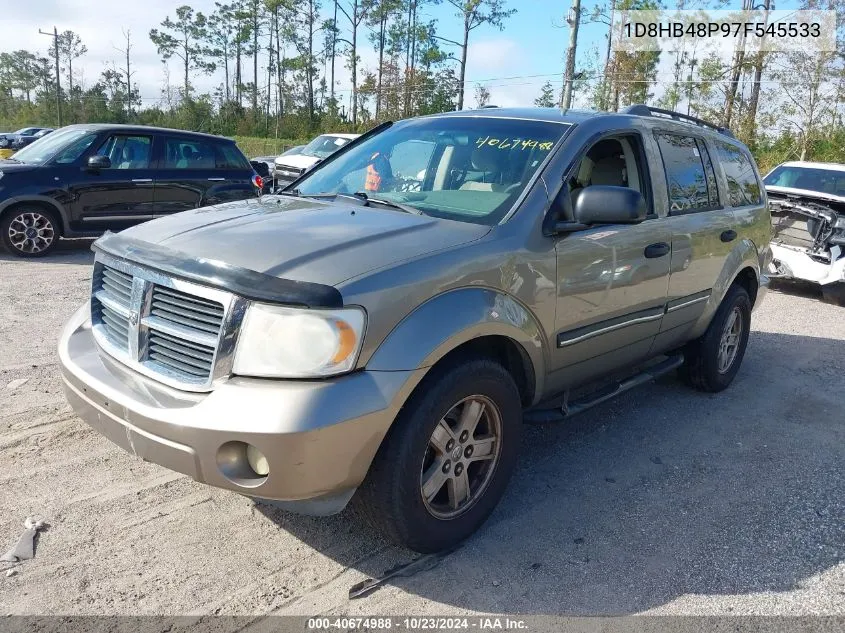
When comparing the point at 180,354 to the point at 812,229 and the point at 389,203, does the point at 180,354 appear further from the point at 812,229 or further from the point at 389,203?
the point at 812,229

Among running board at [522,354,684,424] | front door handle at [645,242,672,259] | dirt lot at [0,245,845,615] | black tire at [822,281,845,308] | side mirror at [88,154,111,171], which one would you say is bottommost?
dirt lot at [0,245,845,615]

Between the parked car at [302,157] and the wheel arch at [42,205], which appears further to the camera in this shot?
the parked car at [302,157]

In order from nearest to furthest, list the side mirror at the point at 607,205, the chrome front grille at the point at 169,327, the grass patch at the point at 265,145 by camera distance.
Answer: the chrome front grille at the point at 169,327, the side mirror at the point at 607,205, the grass patch at the point at 265,145

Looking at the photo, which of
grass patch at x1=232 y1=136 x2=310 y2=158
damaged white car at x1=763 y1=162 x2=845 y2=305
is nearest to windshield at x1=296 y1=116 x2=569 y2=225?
damaged white car at x1=763 y1=162 x2=845 y2=305

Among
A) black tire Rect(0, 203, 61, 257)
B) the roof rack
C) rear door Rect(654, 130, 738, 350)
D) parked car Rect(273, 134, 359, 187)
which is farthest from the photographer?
parked car Rect(273, 134, 359, 187)

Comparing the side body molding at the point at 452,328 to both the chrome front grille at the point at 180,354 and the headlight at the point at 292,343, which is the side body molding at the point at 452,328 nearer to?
the headlight at the point at 292,343

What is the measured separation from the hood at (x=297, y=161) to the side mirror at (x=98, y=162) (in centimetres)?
638

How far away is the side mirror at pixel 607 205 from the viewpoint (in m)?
3.21

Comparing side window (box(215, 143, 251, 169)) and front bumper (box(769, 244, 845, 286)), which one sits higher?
side window (box(215, 143, 251, 169))

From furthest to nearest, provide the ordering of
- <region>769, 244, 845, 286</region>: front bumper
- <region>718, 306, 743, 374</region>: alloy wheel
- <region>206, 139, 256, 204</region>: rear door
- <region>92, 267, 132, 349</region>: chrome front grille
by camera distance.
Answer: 1. <region>206, 139, 256, 204</region>: rear door
2. <region>769, 244, 845, 286</region>: front bumper
3. <region>718, 306, 743, 374</region>: alloy wheel
4. <region>92, 267, 132, 349</region>: chrome front grille

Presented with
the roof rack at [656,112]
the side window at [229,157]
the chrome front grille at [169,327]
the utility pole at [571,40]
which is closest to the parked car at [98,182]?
the side window at [229,157]

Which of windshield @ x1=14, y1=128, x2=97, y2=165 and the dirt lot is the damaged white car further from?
windshield @ x1=14, y1=128, x2=97, y2=165

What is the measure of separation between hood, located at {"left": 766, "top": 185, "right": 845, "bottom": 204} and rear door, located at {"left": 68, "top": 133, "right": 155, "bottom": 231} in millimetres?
8416

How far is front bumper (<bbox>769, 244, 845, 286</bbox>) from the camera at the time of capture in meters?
8.51
